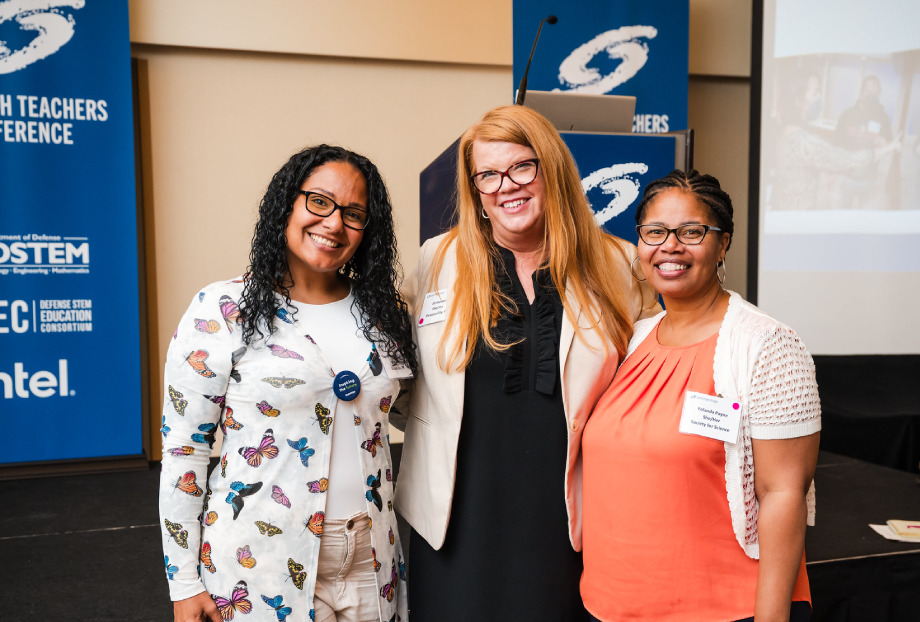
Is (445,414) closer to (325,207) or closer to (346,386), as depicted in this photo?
(346,386)

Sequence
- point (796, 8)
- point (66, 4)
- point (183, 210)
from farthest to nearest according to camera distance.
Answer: point (183, 210), point (796, 8), point (66, 4)

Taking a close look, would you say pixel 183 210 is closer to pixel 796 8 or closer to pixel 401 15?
pixel 401 15

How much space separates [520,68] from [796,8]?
1.76 meters

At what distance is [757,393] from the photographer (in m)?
1.23

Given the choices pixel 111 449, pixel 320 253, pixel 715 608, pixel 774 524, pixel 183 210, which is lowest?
pixel 111 449

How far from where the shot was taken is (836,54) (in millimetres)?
4219

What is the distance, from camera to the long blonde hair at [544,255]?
1529 millimetres

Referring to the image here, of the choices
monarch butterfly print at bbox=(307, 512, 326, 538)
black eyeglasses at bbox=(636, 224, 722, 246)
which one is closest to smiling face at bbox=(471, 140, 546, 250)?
black eyeglasses at bbox=(636, 224, 722, 246)

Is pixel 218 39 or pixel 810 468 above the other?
pixel 218 39

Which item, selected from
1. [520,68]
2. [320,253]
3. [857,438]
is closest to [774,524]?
[320,253]

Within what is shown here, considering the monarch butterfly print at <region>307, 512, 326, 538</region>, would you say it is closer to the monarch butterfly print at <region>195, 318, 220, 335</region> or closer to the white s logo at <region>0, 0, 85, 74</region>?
the monarch butterfly print at <region>195, 318, 220, 335</region>

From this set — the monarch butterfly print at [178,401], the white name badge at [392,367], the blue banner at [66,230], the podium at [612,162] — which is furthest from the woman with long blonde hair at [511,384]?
the blue banner at [66,230]

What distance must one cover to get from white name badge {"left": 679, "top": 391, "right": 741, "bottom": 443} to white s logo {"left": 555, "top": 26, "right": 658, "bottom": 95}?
3.69 m

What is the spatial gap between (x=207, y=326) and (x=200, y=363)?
7 centimetres
